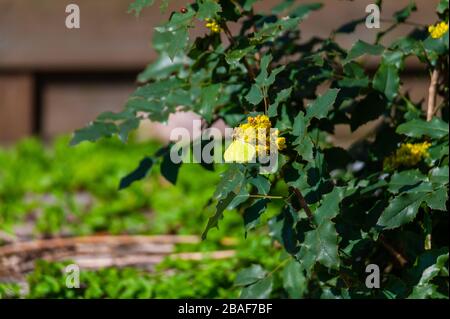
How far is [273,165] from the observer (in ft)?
5.82

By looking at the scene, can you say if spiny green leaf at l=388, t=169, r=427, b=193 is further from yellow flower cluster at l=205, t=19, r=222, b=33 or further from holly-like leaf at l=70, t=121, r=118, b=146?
holly-like leaf at l=70, t=121, r=118, b=146

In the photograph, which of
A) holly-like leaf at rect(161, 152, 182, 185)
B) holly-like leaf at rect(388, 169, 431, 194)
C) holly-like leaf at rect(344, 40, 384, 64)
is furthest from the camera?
holly-like leaf at rect(161, 152, 182, 185)


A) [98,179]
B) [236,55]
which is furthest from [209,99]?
[98,179]

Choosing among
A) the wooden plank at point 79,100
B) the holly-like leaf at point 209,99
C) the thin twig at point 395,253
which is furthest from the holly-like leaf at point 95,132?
the wooden plank at point 79,100

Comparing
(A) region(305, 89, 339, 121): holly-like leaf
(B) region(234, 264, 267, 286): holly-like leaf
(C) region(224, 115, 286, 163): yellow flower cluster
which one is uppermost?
(A) region(305, 89, 339, 121): holly-like leaf

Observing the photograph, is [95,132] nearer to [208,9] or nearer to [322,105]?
[208,9]

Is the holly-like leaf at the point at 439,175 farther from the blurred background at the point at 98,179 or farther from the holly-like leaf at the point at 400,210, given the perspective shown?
the blurred background at the point at 98,179

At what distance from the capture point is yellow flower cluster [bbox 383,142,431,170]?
6.79ft

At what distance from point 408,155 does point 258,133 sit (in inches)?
20.2

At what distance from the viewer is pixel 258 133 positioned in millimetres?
1742

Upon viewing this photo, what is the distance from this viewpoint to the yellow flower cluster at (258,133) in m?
1.74

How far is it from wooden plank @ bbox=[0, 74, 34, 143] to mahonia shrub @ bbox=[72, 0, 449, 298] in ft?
8.45

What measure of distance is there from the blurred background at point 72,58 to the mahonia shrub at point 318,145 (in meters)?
2.19

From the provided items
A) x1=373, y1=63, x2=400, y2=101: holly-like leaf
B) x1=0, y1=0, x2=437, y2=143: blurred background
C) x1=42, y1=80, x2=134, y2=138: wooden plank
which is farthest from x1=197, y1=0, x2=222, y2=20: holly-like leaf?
x1=42, y1=80, x2=134, y2=138: wooden plank
